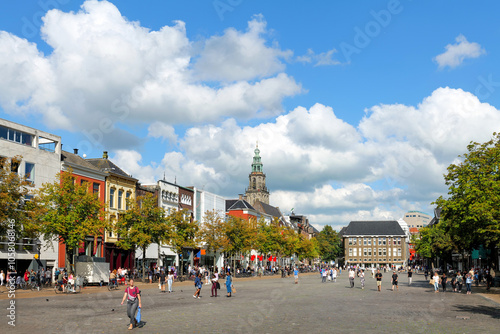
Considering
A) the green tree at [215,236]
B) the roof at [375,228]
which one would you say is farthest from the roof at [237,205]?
the roof at [375,228]

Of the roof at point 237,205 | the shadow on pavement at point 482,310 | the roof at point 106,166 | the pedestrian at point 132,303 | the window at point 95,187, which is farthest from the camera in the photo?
the roof at point 237,205

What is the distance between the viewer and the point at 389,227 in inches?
7274

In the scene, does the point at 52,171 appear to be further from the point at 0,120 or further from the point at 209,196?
the point at 209,196

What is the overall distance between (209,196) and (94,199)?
148 feet

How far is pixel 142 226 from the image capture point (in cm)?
5412

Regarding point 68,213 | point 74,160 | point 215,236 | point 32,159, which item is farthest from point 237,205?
point 68,213

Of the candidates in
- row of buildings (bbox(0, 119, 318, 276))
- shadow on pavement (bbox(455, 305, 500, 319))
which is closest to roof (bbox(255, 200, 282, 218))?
row of buildings (bbox(0, 119, 318, 276))

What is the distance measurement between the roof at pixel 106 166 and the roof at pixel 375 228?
132 m

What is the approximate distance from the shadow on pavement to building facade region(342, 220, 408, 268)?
15582cm

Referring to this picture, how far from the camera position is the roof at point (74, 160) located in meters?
56.4

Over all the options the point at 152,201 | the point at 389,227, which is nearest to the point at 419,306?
the point at 152,201

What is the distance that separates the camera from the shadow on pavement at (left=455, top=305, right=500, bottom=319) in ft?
80.1

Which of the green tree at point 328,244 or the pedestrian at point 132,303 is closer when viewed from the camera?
the pedestrian at point 132,303

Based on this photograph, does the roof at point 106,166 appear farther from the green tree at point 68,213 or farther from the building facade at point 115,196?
the green tree at point 68,213
